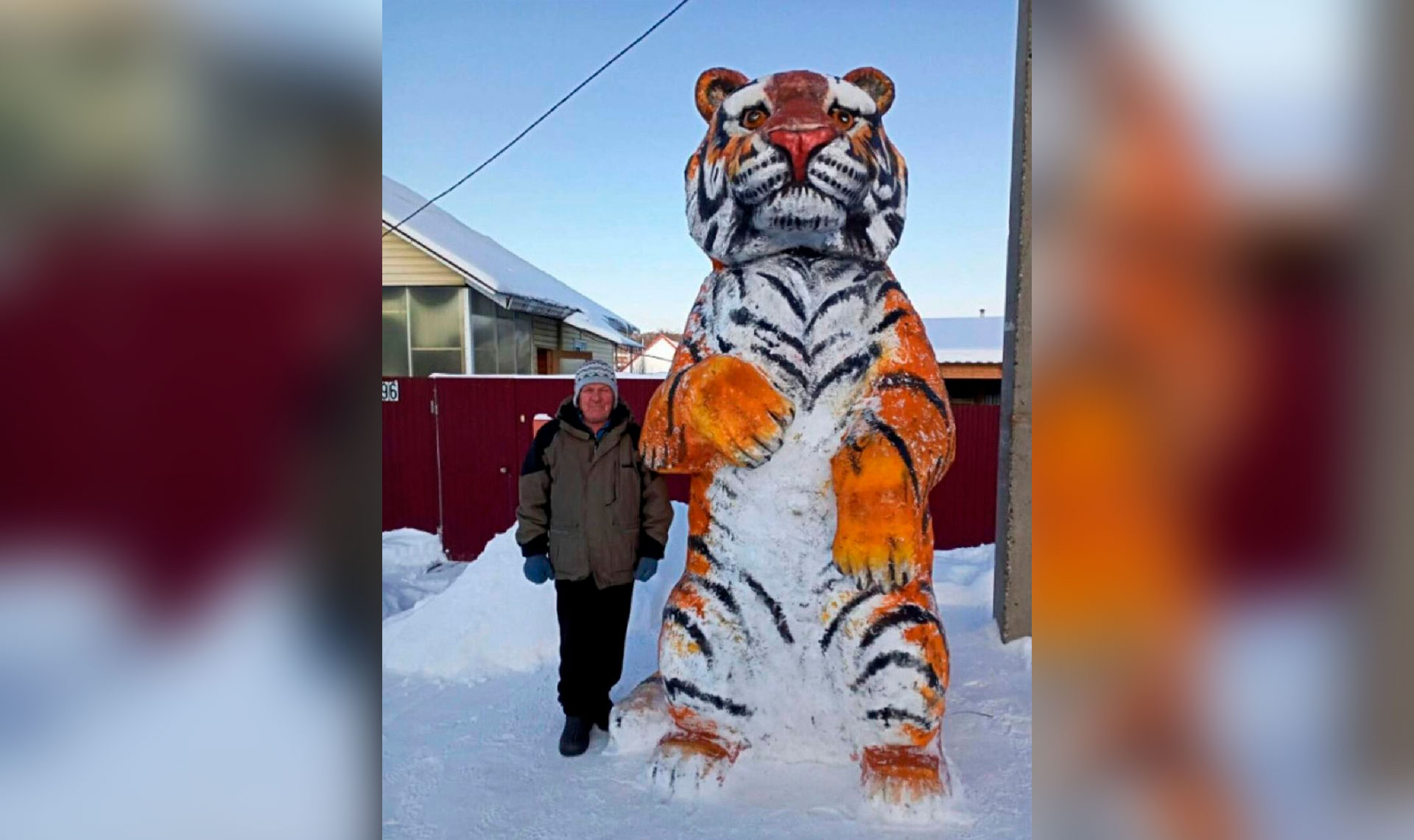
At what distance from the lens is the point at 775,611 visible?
230cm

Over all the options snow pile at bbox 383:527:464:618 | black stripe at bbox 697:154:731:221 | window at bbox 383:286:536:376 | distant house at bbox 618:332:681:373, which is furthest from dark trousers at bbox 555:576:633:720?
distant house at bbox 618:332:681:373

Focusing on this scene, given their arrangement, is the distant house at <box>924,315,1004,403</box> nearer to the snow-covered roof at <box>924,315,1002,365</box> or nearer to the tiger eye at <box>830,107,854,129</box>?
the snow-covered roof at <box>924,315,1002,365</box>

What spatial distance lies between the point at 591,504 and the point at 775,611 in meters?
0.75

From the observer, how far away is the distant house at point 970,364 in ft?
28.3

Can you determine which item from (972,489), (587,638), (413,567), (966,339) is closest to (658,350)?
(966,339)

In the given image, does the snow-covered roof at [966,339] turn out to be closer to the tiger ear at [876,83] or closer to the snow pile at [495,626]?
the snow pile at [495,626]

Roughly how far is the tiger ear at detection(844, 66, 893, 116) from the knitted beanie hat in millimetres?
1271

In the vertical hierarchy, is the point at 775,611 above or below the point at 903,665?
above

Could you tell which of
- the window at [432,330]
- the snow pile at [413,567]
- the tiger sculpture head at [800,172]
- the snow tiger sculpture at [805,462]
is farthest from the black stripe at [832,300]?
the window at [432,330]

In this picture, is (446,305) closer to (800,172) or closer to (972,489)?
(972,489)
